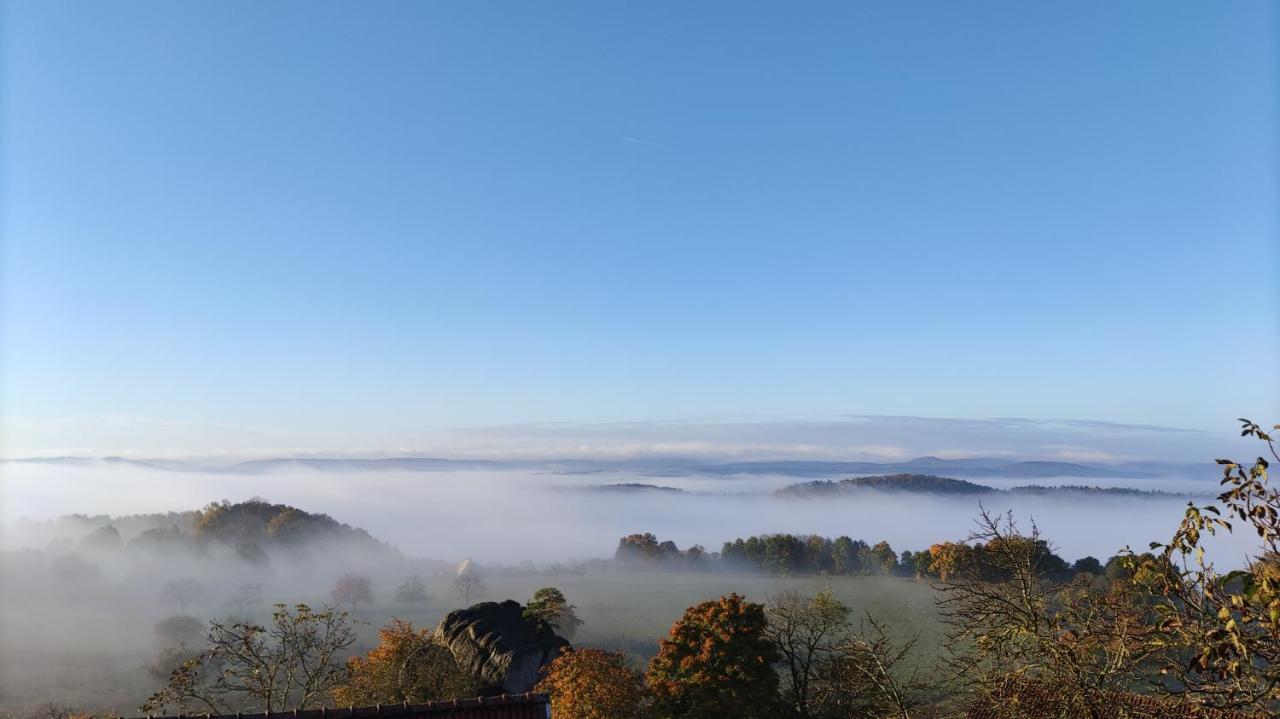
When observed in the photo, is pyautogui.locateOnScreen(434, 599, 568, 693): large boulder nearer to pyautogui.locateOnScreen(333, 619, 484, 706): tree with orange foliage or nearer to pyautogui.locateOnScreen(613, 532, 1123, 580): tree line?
pyautogui.locateOnScreen(333, 619, 484, 706): tree with orange foliage

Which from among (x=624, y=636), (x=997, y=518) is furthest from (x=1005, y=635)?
(x=624, y=636)

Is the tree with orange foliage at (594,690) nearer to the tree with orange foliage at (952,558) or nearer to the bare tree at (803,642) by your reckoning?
the bare tree at (803,642)

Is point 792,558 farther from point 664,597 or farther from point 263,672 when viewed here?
point 263,672

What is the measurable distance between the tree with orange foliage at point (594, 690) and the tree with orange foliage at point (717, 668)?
163 cm

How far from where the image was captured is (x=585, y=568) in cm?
15175

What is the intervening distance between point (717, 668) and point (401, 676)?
1967 centimetres

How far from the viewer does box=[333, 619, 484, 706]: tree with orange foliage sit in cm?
4111

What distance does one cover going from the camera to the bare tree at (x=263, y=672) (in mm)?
31594

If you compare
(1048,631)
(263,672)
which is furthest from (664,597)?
(1048,631)

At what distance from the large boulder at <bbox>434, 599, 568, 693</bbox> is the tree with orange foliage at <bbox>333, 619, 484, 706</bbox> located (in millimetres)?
2503

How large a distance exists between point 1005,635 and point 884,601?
9323 cm

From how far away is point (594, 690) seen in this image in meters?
37.0

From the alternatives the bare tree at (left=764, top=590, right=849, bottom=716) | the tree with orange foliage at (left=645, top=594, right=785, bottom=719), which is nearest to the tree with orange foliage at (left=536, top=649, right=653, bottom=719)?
the tree with orange foliage at (left=645, top=594, right=785, bottom=719)

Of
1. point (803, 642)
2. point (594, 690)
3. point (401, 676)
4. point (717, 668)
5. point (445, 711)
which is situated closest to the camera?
point (445, 711)
